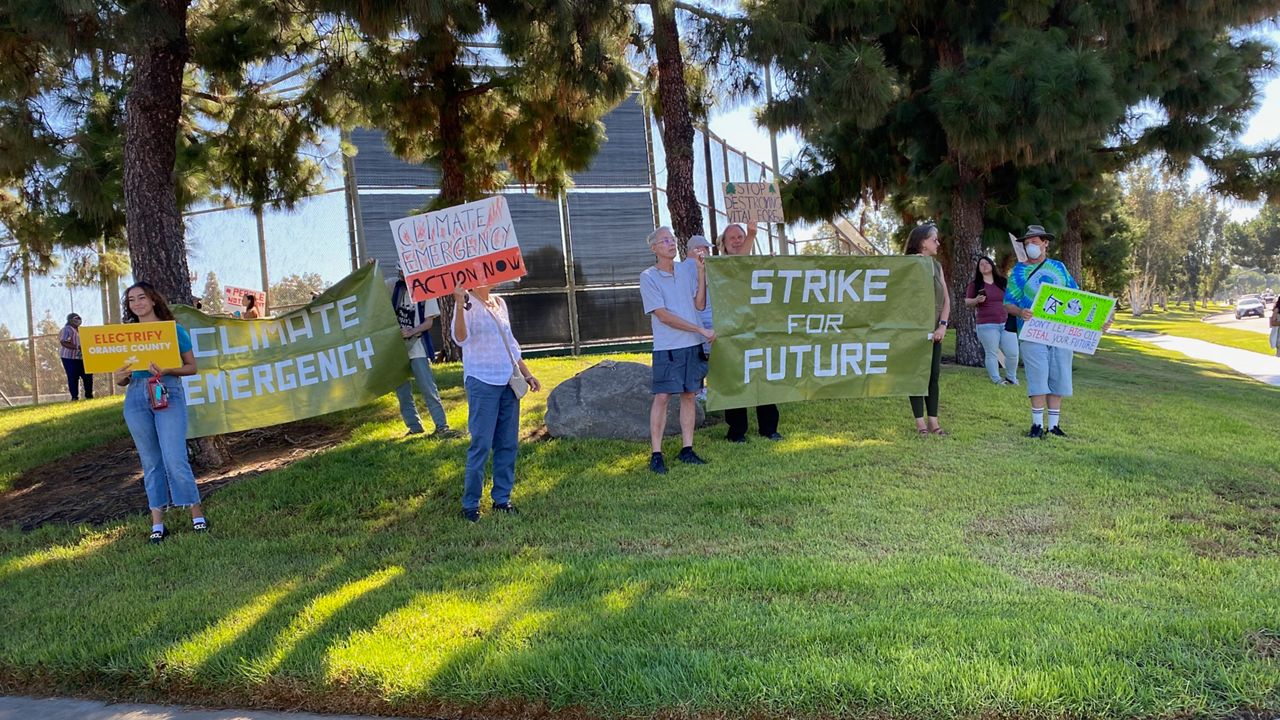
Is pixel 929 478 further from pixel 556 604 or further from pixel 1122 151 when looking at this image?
pixel 1122 151

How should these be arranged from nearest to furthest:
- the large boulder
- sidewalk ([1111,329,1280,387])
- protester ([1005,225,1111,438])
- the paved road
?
protester ([1005,225,1111,438]) → the large boulder → sidewalk ([1111,329,1280,387]) → the paved road

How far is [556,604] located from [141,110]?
240 inches

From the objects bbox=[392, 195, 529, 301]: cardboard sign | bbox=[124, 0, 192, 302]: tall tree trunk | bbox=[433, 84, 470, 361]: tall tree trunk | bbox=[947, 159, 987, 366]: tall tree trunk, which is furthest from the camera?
bbox=[947, 159, 987, 366]: tall tree trunk

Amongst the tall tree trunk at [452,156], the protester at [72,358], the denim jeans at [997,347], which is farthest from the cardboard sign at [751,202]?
the protester at [72,358]

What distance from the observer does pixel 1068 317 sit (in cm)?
702

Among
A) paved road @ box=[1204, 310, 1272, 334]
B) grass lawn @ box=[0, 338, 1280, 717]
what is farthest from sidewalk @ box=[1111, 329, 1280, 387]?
grass lawn @ box=[0, 338, 1280, 717]

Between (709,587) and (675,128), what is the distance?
5483 mm

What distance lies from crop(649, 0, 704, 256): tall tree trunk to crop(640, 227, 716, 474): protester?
175cm

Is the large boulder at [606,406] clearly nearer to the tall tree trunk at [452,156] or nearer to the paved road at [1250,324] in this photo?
the tall tree trunk at [452,156]

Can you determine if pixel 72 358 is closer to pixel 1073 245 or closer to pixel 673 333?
pixel 673 333

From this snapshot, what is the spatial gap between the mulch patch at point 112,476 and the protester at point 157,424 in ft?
3.20

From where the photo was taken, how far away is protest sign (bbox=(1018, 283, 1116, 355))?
6.98 meters

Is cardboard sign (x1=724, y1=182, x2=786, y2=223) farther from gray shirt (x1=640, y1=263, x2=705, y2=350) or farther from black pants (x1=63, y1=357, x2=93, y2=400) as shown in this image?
black pants (x1=63, y1=357, x2=93, y2=400)

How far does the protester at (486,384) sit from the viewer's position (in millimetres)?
5289
